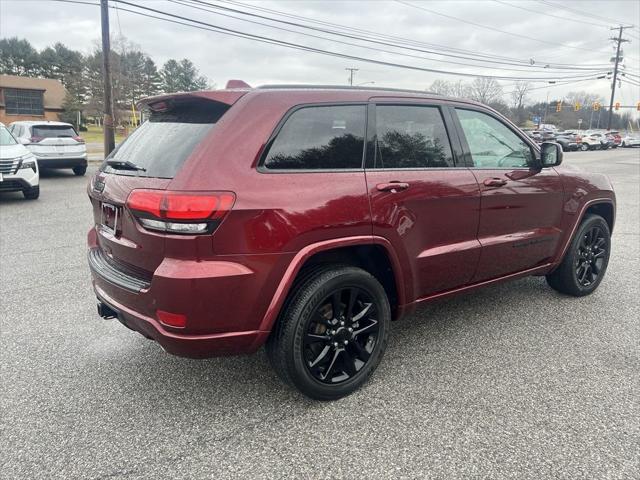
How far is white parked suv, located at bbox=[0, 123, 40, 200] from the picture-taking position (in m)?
9.13

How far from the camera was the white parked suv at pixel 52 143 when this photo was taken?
43.6 ft

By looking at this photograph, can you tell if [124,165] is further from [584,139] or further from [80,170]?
[584,139]

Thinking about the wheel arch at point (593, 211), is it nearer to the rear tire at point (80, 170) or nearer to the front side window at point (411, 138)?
the front side window at point (411, 138)

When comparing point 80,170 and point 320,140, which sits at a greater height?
point 320,140

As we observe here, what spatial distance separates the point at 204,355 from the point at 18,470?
986 mm

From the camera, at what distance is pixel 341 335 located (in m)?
2.81

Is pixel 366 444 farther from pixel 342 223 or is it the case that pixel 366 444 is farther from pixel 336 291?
pixel 342 223

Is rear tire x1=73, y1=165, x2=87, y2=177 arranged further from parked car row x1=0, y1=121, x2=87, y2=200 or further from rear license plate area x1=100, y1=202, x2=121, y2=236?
rear license plate area x1=100, y1=202, x2=121, y2=236

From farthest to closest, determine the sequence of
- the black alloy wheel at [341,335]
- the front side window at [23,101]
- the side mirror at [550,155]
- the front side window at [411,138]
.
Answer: the front side window at [23,101] < the side mirror at [550,155] < the front side window at [411,138] < the black alloy wheel at [341,335]

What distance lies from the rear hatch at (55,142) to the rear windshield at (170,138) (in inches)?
484

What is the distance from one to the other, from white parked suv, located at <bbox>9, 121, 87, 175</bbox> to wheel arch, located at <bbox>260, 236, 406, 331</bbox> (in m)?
13.3

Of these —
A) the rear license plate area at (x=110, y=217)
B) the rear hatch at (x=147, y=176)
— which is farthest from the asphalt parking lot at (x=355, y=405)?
the rear license plate area at (x=110, y=217)

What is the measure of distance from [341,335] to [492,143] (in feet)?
6.51

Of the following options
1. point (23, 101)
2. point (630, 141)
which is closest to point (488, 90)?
point (630, 141)
